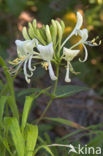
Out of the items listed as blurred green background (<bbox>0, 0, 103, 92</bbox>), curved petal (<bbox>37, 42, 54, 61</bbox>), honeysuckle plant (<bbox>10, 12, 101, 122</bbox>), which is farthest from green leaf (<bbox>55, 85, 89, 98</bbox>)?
blurred green background (<bbox>0, 0, 103, 92</bbox>)

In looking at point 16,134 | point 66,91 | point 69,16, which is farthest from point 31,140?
point 69,16

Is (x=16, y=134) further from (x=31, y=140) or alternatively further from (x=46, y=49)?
(x=46, y=49)

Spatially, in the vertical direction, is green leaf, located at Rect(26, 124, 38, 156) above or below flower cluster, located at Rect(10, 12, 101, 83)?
below

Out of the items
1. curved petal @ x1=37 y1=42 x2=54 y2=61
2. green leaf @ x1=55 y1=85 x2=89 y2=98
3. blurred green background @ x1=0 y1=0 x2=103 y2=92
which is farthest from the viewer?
blurred green background @ x1=0 y1=0 x2=103 y2=92

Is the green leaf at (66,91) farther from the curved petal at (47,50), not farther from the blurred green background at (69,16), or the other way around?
the blurred green background at (69,16)

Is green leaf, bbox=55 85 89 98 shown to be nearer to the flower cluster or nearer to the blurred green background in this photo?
the flower cluster

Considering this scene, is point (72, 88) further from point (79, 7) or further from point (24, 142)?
point (79, 7)

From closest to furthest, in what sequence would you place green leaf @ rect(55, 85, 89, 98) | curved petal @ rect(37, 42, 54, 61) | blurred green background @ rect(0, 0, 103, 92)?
curved petal @ rect(37, 42, 54, 61)
green leaf @ rect(55, 85, 89, 98)
blurred green background @ rect(0, 0, 103, 92)

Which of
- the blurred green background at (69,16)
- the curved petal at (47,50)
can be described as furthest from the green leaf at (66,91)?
the blurred green background at (69,16)
